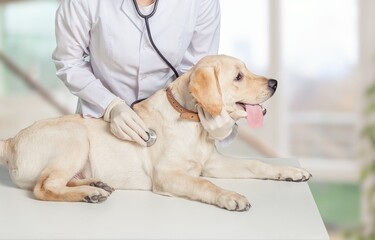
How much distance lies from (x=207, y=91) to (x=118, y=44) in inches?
10.9

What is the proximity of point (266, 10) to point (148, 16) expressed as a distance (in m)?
2.46

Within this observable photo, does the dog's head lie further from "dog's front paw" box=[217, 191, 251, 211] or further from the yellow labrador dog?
"dog's front paw" box=[217, 191, 251, 211]

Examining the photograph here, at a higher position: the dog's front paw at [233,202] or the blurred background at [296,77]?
the dog's front paw at [233,202]

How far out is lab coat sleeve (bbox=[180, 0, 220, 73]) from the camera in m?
1.66

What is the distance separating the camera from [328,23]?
3.92 metres

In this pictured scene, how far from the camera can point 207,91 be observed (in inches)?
55.8

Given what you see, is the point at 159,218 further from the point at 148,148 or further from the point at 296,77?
the point at 296,77

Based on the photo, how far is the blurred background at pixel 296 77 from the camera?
3.83 m

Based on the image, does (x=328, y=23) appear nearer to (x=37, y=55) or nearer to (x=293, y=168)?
(x=37, y=55)

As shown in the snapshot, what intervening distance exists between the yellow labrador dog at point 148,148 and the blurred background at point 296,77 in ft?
7.41

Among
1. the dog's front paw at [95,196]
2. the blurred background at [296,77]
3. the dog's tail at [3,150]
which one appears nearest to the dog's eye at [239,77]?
the dog's front paw at [95,196]

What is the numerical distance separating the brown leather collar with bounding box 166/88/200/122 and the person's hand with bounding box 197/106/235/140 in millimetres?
27

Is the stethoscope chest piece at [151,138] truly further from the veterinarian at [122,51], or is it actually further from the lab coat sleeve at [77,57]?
the lab coat sleeve at [77,57]

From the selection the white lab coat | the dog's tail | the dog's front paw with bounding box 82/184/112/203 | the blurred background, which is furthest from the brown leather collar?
the blurred background
